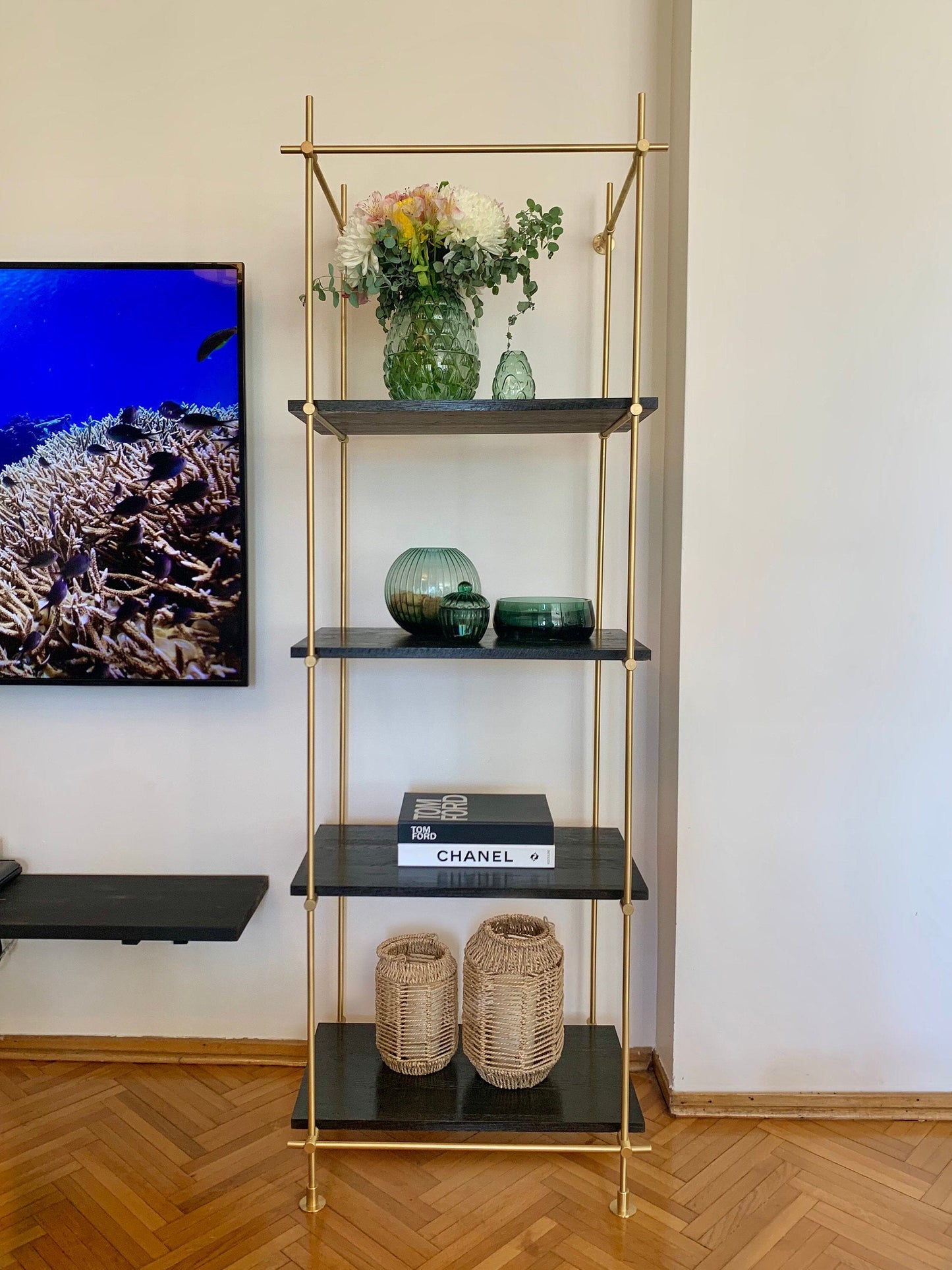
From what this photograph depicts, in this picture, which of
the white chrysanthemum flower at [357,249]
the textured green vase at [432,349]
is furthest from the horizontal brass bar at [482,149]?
the textured green vase at [432,349]

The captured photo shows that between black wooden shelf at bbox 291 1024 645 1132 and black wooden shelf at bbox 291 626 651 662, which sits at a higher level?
black wooden shelf at bbox 291 626 651 662

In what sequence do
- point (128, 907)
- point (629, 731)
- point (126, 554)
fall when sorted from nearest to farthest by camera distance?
point (629, 731), point (128, 907), point (126, 554)

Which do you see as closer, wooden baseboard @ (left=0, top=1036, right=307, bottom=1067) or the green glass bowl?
the green glass bowl

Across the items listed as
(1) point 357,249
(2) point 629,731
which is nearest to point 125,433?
(1) point 357,249

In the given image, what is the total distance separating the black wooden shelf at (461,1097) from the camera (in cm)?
173

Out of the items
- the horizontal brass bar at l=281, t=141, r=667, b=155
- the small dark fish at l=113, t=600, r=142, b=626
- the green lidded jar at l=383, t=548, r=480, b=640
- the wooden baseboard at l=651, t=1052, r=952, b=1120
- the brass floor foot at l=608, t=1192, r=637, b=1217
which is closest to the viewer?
the horizontal brass bar at l=281, t=141, r=667, b=155

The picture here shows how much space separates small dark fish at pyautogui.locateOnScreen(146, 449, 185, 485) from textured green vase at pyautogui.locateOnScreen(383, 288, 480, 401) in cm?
59

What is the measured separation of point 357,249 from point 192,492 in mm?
701

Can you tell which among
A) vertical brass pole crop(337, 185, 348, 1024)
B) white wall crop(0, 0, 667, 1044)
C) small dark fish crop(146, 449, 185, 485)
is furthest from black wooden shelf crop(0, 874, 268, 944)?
small dark fish crop(146, 449, 185, 485)

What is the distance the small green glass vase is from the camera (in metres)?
1.78

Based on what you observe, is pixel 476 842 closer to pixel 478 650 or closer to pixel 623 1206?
pixel 478 650

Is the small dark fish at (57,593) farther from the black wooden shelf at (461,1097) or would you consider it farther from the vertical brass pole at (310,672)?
the black wooden shelf at (461,1097)

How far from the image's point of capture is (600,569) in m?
2.06

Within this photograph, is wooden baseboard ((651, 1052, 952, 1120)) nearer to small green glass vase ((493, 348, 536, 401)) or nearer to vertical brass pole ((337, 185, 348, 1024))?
vertical brass pole ((337, 185, 348, 1024))
